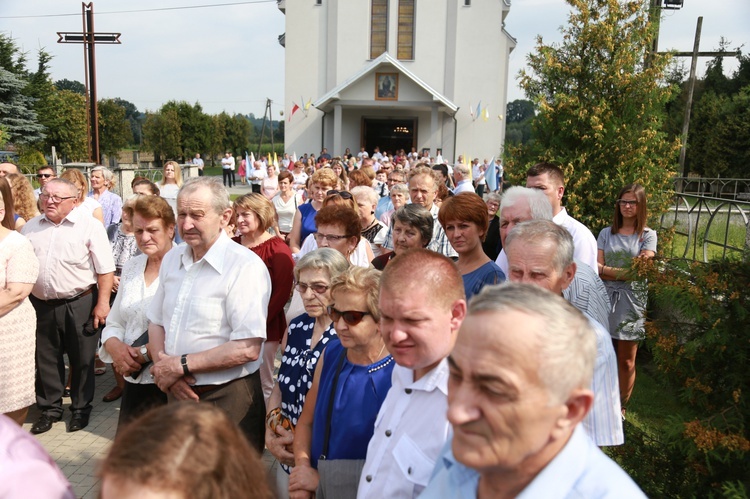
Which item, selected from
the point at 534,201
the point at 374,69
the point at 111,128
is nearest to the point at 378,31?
the point at 374,69

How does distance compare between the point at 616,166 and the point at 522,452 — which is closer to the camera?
the point at 522,452

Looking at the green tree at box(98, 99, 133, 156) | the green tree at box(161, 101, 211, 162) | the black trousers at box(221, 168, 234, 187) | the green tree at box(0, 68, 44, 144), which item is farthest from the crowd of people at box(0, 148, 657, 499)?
the green tree at box(161, 101, 211, 162)

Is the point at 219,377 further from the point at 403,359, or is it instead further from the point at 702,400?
the point at 702,400

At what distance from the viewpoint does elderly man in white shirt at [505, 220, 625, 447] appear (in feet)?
8.01

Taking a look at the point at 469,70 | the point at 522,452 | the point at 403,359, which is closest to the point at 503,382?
the point at 522,452

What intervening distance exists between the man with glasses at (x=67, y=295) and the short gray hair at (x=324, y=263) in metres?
2.63

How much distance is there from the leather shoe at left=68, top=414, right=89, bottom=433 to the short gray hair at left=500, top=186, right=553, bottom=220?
4.25 meters

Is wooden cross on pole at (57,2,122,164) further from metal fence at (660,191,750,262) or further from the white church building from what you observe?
metal fence at (660,191,750,262)

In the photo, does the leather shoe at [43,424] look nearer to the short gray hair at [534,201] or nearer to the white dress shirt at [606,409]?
the short gray hair at [534,201]

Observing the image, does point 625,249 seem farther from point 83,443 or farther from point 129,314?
point 83,443

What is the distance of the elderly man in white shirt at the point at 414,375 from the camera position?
2.06m

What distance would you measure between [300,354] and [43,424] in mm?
3450

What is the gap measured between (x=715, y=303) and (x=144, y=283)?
3.63 m

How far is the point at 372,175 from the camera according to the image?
9.89m
